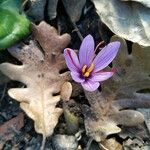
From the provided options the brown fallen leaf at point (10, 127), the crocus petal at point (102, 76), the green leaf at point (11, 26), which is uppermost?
the green leaf at point (11, 26)

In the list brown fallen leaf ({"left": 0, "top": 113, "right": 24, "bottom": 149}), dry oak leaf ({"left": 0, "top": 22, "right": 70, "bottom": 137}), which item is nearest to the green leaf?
dry oak leaf ({"left": 0, "top": 22, "right": 70, "bottom": 137})

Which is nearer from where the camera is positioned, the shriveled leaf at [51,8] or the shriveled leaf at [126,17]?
the shriveled leaf at [126,17]

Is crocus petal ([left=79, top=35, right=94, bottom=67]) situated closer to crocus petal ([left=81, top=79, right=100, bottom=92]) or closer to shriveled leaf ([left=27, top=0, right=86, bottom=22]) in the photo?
crocus petal ([left=81, top=79, right=100, bottom=92])

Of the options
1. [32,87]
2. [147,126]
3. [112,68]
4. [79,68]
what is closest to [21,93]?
[32,87]

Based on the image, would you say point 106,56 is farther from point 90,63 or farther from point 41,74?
A: point 41,74

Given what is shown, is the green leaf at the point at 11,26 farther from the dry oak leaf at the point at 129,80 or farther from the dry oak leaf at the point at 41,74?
the dry oak leaf at the point at 129,80

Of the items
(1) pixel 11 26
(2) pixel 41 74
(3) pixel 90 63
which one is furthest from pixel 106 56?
(1) pixel 11 26

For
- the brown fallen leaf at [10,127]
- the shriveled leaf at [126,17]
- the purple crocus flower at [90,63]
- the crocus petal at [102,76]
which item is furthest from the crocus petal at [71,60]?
the brown fallen leaf at [10,127]
